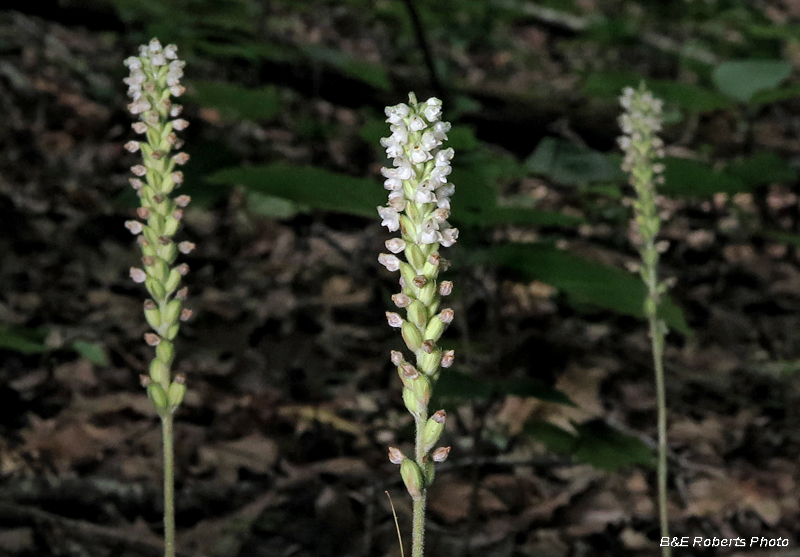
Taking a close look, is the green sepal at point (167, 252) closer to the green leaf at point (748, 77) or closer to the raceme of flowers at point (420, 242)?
the raceme of flowers at point (420, 242)

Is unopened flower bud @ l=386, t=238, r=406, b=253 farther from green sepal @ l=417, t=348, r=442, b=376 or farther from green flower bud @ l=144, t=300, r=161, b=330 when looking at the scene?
green flower bud @ l=144, t=300, r=161, b=330

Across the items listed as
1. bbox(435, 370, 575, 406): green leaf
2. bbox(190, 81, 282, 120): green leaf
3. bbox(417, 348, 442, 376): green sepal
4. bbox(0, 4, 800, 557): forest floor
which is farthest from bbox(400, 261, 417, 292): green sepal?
bbox(190, 81, 282, 120): green leaf

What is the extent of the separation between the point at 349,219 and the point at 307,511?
407 centimetres

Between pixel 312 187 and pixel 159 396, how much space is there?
1161mm

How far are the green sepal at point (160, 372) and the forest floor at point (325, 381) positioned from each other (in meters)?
1.23

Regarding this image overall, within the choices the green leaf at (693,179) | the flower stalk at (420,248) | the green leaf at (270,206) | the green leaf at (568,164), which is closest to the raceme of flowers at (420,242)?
the flower stalk at (420,248)

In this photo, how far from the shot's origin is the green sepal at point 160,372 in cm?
198

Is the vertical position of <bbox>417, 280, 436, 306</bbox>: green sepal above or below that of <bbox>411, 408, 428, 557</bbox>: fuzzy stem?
above

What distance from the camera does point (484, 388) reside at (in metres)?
2.48

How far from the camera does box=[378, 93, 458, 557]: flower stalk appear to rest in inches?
57.9

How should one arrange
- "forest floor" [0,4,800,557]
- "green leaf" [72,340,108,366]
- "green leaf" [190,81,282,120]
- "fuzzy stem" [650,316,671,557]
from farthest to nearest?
"green leaf" [190,81,282,120] → "green leaf" [72,340,108,366] → "forest floor" [0,4,800,557] → "fuzzy stem" [650,316,671,557]

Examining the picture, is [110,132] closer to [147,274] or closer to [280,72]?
[280,72]

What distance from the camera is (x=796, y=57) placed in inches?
512

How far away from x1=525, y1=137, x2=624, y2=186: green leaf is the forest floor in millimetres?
721
